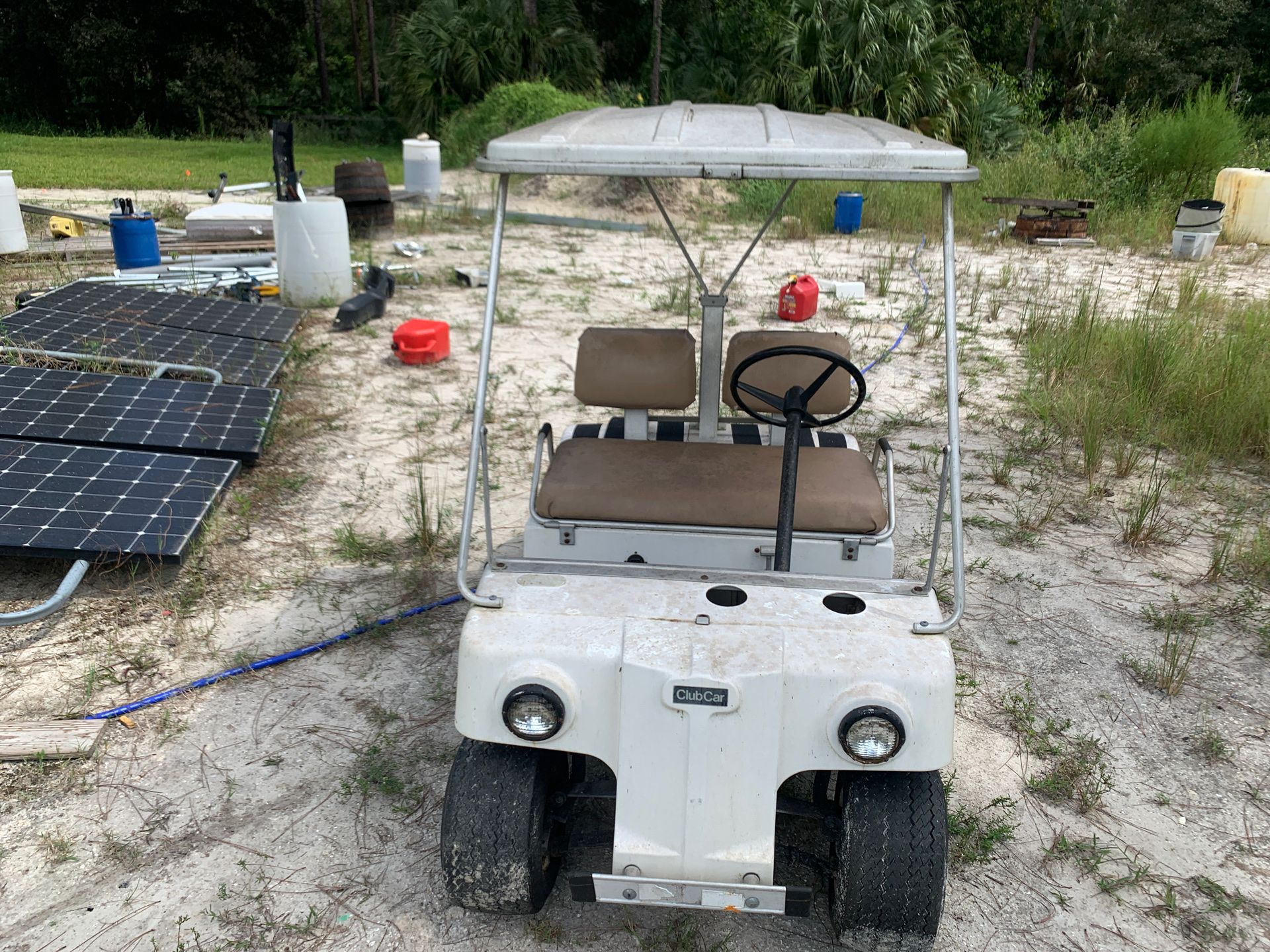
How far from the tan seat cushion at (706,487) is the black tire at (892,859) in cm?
83

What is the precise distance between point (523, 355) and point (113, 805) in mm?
4812

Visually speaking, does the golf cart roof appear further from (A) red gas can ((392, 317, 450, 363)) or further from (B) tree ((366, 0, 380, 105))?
(B) tree ((366, 0, 380, 105))

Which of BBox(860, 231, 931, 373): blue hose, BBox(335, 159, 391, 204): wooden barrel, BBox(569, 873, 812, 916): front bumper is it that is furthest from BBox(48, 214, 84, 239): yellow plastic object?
BBox(569, 873, 812, 916): front bumper

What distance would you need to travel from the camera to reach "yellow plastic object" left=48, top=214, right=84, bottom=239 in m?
9.95

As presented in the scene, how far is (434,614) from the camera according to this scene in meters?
4.09

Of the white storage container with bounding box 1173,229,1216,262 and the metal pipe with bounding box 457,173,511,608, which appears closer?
the metal pipe with bounding box 457,173,511,608

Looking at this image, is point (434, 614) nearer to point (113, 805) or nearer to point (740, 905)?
point (113, 805)

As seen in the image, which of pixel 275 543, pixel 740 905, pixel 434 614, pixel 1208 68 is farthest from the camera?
pixel 1208 68

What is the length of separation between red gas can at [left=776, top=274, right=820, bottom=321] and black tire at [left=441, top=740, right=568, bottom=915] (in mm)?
6330

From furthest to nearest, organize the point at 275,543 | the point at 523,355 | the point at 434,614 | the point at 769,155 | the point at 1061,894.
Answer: the point at 523,355
the point at 275,543
the point at 434,614
the point at 1061,894
the point at 769,155

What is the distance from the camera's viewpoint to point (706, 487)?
3.16m

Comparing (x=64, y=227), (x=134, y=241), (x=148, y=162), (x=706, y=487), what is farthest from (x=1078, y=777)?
(x=148, y=162)

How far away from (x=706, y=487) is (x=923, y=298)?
669 cm

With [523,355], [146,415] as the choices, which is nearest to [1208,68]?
[523,355]
